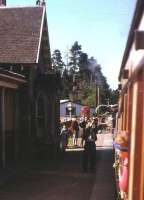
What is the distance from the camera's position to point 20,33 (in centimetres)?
2308

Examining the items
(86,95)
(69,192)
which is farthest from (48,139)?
(86,95)

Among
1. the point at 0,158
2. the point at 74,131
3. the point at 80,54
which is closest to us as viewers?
the point at 0,158

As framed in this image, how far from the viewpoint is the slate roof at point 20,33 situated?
21.3 m

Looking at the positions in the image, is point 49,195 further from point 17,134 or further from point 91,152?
point 17,134

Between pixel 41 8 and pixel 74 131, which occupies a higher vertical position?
pixel 41 8

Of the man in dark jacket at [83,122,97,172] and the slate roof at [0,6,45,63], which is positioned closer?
the man in dark jacket at [83,122,97,172]

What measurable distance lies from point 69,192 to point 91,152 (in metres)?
3.89

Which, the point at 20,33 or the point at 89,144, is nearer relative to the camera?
the point at 89,144

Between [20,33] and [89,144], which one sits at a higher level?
[20,33]

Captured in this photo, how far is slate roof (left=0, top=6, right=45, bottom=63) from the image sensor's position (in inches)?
839

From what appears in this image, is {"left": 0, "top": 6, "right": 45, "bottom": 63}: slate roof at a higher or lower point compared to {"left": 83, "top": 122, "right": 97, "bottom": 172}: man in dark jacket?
higher

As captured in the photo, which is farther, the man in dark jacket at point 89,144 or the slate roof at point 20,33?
the slate roof at point 20,33

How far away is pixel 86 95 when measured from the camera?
99.4 metres

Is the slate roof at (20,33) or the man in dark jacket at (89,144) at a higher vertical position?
the slate roof at (20,33)
